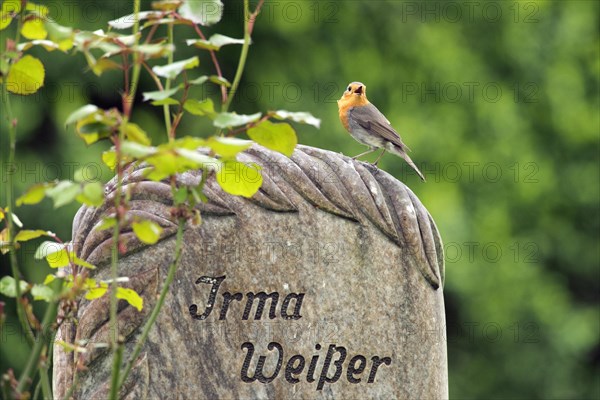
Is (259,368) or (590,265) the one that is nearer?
(259,368)

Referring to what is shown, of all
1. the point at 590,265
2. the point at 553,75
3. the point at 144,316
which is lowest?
the point at 590,265

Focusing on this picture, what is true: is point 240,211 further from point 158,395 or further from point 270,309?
point 158,395

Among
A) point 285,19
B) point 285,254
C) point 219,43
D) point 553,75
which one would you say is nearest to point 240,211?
point 285,254

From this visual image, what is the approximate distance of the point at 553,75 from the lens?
7.47 meters

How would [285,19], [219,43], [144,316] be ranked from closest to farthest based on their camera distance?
1. [219,43]
2. [144,316]
3. [285,19]

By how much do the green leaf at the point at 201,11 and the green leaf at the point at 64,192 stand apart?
501 millimetres

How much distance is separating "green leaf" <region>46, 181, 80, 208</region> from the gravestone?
102 centimetres

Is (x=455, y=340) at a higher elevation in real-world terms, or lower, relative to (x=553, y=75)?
lower

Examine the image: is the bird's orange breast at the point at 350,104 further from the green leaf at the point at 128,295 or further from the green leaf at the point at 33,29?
the green leaf at the point at 33,29

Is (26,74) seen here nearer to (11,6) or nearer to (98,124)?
(11,6)

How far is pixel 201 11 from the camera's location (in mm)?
2363

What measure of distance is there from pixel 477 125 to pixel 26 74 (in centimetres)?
525

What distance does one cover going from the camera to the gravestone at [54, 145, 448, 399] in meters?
3.21

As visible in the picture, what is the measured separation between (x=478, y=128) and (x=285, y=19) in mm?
1645
